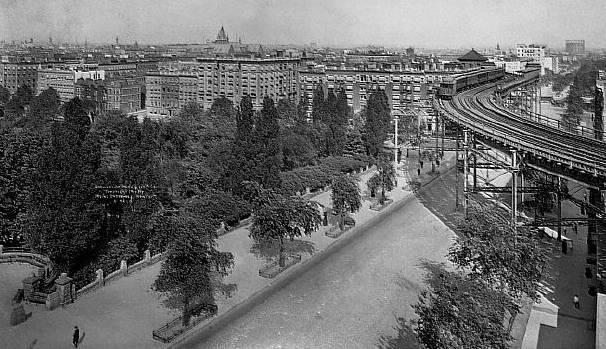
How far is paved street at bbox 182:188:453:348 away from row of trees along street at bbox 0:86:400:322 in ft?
5.54

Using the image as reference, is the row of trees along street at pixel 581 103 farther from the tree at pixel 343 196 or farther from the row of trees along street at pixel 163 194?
the tree at pixel 343 196

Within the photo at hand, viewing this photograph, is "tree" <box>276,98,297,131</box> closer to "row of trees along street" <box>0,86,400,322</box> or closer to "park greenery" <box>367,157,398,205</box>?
"row of trees along street" <box>0,86,400,322</box>

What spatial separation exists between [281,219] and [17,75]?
75.3 metres

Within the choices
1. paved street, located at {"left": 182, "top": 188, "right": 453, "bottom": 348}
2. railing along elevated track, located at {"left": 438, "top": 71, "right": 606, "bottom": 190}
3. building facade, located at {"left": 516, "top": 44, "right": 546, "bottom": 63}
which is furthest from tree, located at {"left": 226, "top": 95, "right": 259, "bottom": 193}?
building facade, located at {"left": 516, "top": 44, "right": 546, "bottom": 63}

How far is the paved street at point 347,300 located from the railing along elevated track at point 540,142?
16.5ft

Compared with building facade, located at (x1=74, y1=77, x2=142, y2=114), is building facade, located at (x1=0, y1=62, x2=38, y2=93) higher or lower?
higher

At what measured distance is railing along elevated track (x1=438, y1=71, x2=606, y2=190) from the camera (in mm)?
20406

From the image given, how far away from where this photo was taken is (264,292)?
20.2 metres

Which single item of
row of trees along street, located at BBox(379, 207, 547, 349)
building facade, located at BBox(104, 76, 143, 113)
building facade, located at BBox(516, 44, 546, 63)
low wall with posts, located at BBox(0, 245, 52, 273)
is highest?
building facade, located at BBox(516, 44, 546, 63)

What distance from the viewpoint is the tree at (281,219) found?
2244 centimetres

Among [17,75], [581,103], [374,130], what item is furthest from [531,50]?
[374,130]

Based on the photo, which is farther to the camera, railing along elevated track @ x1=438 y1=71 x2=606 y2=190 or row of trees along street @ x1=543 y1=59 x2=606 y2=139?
row of trees along street @ x1=543 y1=59 x2=606 y2=139

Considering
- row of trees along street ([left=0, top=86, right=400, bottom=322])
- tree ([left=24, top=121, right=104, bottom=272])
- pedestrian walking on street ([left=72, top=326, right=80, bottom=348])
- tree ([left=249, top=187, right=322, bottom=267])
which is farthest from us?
tree ([left=249, top=187, right=322, bottom=267])

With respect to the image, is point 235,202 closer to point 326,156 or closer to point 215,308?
point 215,308
